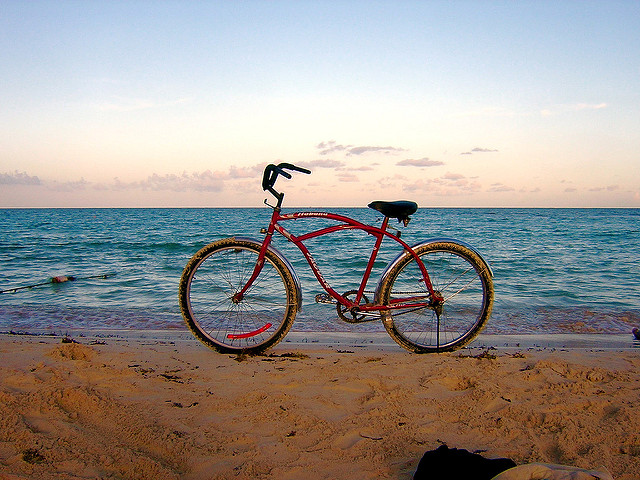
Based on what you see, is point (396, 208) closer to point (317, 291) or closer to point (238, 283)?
point (238, 283)

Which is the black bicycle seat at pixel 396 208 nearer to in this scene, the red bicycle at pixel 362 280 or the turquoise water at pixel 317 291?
the red bicycle at pixel 362 280

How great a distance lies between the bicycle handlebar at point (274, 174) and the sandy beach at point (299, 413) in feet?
4.63

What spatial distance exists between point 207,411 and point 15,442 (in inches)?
35.9

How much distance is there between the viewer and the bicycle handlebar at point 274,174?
3689mm

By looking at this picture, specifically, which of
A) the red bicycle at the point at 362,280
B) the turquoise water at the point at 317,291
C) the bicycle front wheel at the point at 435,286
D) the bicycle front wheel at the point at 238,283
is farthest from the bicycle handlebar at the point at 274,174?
the bicycle front wheel at the point at 435,286

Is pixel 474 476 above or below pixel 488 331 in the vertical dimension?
above

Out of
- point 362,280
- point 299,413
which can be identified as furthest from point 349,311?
point 299,413

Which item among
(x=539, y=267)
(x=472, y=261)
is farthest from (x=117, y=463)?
(x=539, y=267)

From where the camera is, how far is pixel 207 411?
2512mm

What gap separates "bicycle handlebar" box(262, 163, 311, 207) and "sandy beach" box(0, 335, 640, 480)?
1411 millimetres

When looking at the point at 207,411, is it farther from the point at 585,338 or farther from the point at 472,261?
the point at 585,338

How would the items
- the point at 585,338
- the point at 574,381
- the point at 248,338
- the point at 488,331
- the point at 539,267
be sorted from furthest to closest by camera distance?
the point at 539,267
the point at 488,331
the point at 585,338
the point at 248,338
the point at 574,381

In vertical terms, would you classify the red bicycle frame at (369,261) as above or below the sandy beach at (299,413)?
above

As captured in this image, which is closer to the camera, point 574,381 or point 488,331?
point 574,381
